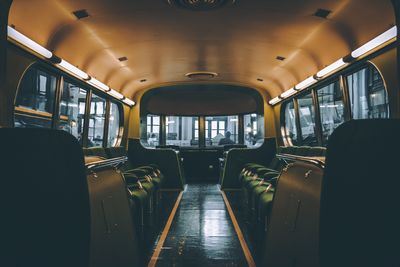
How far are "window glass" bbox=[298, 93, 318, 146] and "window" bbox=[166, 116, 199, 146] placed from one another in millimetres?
4299

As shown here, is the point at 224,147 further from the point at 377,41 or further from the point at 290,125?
the point at 377,41

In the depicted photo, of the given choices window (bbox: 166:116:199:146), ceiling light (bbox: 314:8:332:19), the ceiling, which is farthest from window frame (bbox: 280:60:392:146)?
window (bbox: 166:116:199:146)

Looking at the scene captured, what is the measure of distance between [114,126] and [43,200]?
677 centimetres

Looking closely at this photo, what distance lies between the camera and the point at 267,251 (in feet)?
8.63

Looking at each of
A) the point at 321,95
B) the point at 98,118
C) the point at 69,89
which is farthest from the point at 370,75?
the point at 98,118

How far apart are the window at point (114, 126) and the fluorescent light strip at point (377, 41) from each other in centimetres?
579

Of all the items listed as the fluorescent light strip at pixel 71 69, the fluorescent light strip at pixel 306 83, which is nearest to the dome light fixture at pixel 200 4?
the fluorescent light strip at pixel 71 69

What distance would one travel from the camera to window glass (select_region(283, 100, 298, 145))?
8015mm

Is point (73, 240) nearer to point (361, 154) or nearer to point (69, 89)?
point (361, 154)

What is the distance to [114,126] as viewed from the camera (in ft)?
27.1

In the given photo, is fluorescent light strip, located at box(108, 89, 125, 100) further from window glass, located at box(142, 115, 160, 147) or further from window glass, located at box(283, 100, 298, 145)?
window glass, located at box(283, 100, 298, 145)

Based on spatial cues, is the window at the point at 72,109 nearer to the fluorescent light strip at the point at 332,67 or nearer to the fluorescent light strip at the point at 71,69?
the fluorescent light strip at the point at 71,69

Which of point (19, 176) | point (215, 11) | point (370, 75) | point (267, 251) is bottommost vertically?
point (267, 251)

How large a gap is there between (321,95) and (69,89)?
16.1ft
